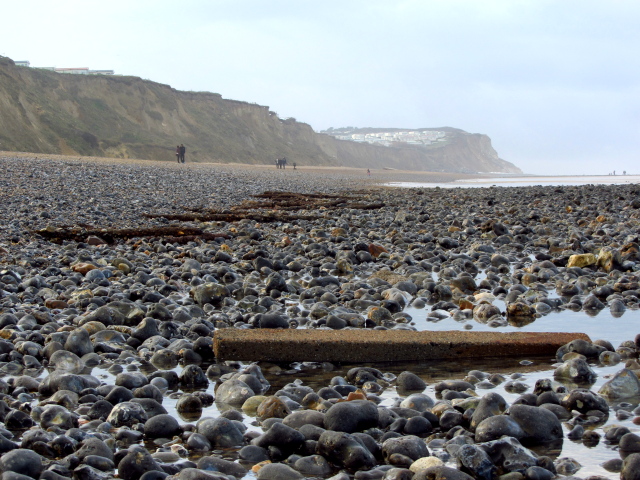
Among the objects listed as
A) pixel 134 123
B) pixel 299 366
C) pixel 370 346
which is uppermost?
pixel 134 123

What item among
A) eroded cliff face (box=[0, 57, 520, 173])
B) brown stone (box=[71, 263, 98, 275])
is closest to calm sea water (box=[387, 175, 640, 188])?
brown stone (box=[71, 263, 98, 275])

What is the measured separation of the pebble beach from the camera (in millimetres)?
2043

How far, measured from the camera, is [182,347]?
340 cm

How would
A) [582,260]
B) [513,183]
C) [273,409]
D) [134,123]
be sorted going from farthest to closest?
[134,123] → [513,183] → [582,260] → [273,409]

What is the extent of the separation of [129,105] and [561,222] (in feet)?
203

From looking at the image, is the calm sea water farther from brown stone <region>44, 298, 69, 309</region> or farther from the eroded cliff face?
the eroded cliff face

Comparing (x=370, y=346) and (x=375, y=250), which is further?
(x=375, y=250)

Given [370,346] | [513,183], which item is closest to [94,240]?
[370,346]

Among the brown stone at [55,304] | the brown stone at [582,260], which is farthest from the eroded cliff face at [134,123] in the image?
the brown stone at [582,260]

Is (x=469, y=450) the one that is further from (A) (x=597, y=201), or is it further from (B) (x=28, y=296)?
(A) (x=597, y=201)

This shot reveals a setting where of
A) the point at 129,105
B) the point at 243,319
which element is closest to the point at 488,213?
the point at 243,319

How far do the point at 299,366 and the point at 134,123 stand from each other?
63.9m

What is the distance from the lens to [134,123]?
6316 centimetres

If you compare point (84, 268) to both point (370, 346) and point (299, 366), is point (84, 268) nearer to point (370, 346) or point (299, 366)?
point (299, 366)
